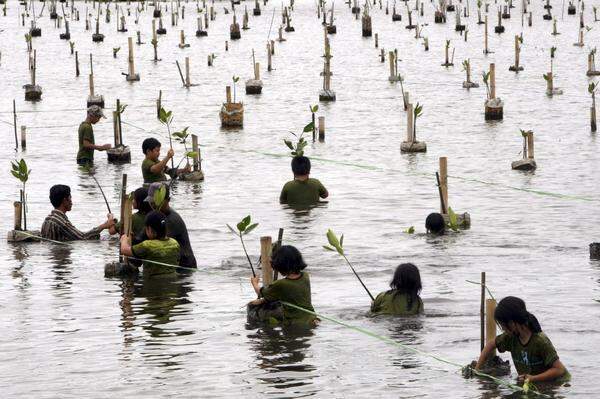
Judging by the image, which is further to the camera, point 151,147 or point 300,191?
point 300,191

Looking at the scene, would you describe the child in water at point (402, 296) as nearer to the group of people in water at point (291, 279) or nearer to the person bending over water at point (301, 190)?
the group of people in water at point (291, 279)

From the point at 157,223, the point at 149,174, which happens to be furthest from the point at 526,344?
the point at 149,174

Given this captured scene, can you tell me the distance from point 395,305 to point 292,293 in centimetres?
123

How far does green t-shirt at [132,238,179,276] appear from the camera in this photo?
13.8 meters

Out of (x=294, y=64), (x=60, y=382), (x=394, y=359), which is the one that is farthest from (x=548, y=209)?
(x=294, y=64)

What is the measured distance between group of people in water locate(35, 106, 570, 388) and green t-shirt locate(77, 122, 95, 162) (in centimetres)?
693

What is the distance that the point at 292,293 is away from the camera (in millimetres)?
12180

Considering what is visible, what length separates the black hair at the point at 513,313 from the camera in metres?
9.82

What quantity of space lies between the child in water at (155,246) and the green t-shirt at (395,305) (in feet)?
7.54

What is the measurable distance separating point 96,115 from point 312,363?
38.7 ft

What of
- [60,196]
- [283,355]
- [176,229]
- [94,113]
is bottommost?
[283,355]

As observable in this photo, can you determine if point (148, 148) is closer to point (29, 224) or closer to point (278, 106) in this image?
point (29, 224)

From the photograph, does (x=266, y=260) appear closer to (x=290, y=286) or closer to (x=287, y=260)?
(x=290, y=286)

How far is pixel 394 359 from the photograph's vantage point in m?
11.9
